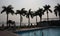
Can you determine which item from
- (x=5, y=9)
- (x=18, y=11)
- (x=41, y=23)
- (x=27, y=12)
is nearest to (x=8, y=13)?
(x=5, y=9)

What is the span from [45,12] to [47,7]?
7.41ft

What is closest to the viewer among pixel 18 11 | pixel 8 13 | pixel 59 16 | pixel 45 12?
pixel 8 13

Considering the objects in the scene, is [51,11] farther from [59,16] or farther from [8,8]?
[8,8]

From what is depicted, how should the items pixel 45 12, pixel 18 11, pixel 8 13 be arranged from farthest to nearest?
pixel 45 12
pixel 18 11
pixel 8 13

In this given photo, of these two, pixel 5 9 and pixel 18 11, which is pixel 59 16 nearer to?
pixel 18 11

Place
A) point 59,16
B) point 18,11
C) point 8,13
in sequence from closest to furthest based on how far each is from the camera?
point 8,13
point 18,11
point 59,16

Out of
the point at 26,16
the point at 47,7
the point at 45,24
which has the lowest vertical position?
the point at 45,24

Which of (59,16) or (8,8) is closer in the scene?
(8,8)

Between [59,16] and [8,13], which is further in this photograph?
[59,16]

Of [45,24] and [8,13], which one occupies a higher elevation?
[8,13]

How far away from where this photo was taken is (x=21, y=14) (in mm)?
40562

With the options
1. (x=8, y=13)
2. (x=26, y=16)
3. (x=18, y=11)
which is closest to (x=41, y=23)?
(x=26, y=16)

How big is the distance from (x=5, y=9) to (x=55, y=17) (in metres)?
17.6

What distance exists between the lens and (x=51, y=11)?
147ft
